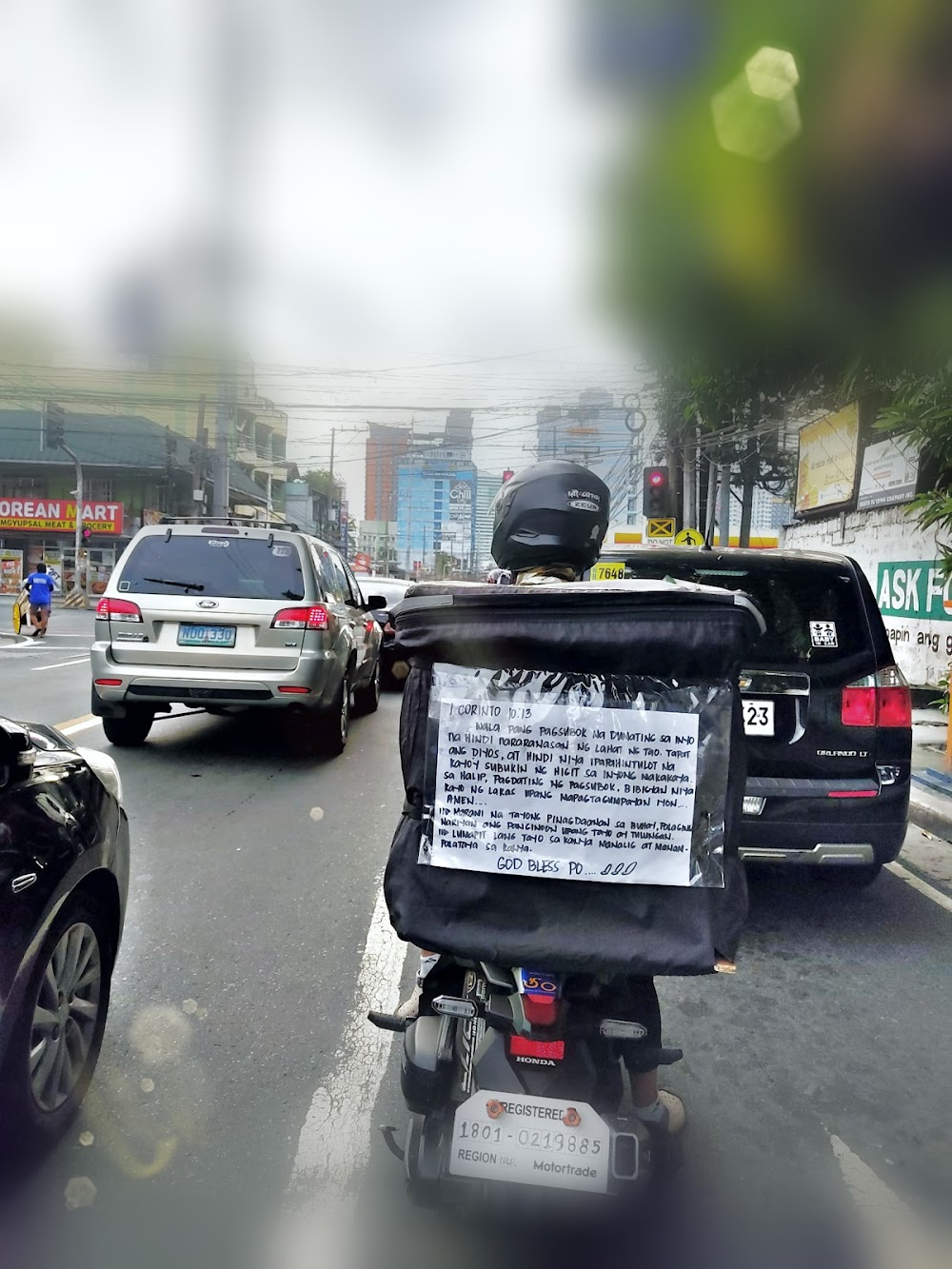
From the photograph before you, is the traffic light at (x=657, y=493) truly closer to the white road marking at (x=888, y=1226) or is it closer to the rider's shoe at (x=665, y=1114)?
the rider's shoe at (x=665, y=1114)

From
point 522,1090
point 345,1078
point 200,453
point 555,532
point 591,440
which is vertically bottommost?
point 345,1078

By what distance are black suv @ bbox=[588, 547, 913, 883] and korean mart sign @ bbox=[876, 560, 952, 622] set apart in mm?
7917

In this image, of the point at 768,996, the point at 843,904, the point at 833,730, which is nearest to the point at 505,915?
the point at 768,996

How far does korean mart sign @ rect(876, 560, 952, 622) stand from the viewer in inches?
455

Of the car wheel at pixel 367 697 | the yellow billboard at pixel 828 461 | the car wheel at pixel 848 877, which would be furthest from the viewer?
the yellow billboard at pixel 828 461

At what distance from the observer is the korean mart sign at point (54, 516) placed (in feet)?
135

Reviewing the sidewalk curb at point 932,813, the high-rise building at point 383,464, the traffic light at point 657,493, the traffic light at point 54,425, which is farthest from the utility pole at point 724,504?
the traffic light at point 54,425

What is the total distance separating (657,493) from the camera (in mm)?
16922

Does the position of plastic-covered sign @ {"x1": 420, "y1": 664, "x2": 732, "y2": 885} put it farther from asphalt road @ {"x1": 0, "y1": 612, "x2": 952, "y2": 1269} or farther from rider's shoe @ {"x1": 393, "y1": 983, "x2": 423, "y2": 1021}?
asphalt road @ {"x1": 0, "y1": 612, "x2": 952, "y2": 1269}

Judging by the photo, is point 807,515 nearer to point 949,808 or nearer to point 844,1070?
point 949,808

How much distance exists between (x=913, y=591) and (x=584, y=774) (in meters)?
12.2

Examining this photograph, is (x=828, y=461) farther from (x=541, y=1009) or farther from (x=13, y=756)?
(x=13, y=756)

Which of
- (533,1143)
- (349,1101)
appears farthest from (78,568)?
(533,1143)

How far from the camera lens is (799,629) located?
399 centimetres
